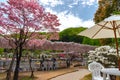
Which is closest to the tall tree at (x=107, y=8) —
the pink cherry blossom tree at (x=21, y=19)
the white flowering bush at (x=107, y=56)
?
the pink cherry blossom tree at (x=21, y=19)

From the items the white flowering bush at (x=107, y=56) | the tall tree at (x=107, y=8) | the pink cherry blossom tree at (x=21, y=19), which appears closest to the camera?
the white flowering bush at (x=107, y=56)

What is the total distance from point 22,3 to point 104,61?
19.7 ft

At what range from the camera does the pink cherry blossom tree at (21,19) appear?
687 inches

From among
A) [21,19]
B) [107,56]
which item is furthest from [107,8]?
[107,56]

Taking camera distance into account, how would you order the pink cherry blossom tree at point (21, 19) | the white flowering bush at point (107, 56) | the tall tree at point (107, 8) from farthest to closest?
the tall tree at point (107, 8), the pink cherry blossom tree at point (21, 19), the white flowering bush at point (107, 56)

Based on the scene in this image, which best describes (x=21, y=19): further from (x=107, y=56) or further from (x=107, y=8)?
(x=107, y=8)

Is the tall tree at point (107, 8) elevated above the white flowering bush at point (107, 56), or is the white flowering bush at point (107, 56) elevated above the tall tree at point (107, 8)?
the tall tree at point (107, 8)

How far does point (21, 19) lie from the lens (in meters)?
17.7

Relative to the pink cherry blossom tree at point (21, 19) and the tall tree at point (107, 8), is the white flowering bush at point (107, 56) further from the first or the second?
the tall tree at point (107, 8)

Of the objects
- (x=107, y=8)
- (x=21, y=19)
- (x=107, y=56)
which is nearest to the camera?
(x=107, y=56)

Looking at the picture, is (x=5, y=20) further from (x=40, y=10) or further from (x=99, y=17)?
(x=99, y=17)

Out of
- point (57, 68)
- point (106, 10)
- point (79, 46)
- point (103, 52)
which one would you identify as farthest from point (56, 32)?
point (79, 46)

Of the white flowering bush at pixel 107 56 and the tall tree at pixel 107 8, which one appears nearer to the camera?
the white flowering bush at pixel 107 56

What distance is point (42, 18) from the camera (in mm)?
18391
